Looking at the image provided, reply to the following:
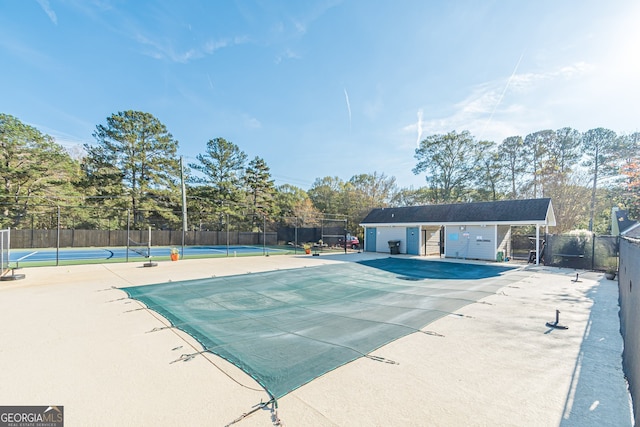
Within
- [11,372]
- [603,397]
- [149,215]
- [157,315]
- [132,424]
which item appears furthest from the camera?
[149,215]

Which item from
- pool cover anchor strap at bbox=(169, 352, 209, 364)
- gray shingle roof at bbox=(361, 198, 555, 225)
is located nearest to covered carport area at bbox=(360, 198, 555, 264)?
gray shingle roof at bbox=(361, 198, 555, 225)

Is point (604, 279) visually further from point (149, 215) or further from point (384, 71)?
point (149, 215)

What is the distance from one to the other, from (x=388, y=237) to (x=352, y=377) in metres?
17.3

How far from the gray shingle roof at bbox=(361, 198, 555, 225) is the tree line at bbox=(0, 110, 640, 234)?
8597mm

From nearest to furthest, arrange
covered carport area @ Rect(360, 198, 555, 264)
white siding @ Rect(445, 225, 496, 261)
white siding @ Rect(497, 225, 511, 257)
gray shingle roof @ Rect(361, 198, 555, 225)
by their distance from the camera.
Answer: gray shingle roof @ Rect(361, 198, 555, 225)
covered carport area @ Rect(360, 198, 555, 264)
white siding @ Rect(445, 225, 496, 261)
white siding @ Rect(497, 225, 511, 257)

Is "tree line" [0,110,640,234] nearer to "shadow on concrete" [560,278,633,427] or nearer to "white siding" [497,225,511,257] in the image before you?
"white siding" [497,225,511,257]

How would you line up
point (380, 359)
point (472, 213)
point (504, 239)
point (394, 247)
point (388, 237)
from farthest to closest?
point (388, 237) < point (394, 247) < point (472, 213) < point (504, 239) < point (380, 359)

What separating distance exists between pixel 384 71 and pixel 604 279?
11926 mm

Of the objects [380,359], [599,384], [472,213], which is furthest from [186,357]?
[472,213]

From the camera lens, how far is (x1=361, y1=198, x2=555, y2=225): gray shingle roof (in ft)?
47.2

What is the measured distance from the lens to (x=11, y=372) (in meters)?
2.95

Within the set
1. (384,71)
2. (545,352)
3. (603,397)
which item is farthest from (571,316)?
(384,71)

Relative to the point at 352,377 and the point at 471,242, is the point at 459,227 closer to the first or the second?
the point at 471,242

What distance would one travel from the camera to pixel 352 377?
9.37ft
